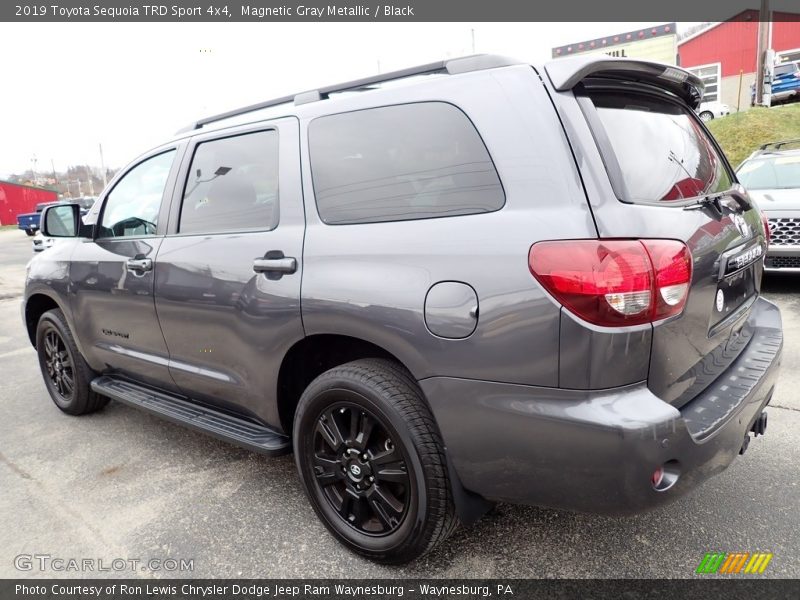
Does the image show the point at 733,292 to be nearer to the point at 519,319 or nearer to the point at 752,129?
the point at 519,319

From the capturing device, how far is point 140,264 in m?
3.05

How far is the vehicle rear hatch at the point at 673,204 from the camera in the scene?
1.77 meters

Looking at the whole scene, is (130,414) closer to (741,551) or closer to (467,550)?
(467,550)

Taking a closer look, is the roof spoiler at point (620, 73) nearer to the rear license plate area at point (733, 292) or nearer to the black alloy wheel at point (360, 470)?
the rear license plate area at point (733, 292)

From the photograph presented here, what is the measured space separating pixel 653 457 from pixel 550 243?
27.4 inches

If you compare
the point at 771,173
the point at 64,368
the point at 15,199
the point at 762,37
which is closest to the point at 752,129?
the point at 762,37

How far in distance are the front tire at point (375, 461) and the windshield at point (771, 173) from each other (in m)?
6.31

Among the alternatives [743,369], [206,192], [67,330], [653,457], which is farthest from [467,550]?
[67,330]

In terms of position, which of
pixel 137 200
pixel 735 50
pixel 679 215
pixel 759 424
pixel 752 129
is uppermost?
pixel 735 50

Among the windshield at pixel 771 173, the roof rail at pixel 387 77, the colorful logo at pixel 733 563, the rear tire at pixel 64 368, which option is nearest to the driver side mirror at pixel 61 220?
the rear tire at pixel 64 368

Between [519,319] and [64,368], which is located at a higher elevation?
[519,319]

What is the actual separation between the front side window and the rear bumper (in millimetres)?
2086

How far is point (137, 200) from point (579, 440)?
9.41 ft

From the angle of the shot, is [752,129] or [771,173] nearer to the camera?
[771,173]
